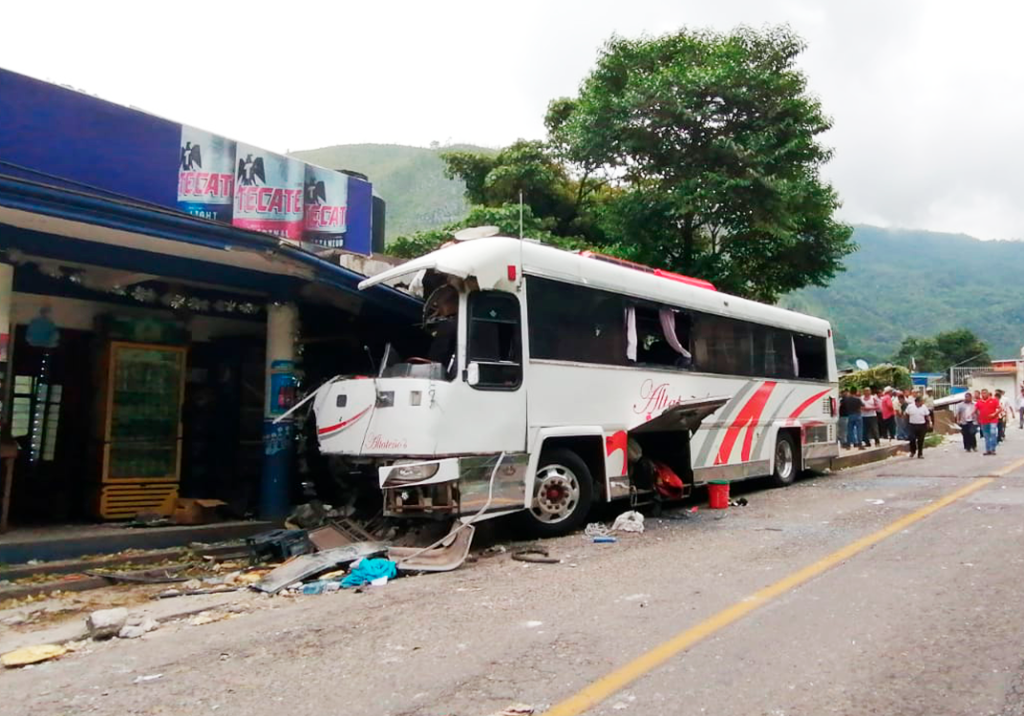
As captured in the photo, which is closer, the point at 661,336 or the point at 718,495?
the point at 661,336

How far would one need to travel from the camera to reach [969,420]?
19.3m

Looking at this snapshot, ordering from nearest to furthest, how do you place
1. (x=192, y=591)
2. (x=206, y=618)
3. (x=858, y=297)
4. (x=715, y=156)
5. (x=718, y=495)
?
(x=206, y=618)
(x=192, y=591)
(x=718, y=495)
(x=715, y=156)
(x=858, y=297)

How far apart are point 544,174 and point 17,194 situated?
58.5 ft

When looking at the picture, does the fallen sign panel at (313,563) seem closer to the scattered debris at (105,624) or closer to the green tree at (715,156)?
the scattered debris at (105,624)

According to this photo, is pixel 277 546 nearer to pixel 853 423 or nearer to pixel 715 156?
pixel 715 156

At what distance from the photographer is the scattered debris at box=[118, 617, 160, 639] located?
5.46 metres

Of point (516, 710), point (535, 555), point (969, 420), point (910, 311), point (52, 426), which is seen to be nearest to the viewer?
point (516, 710)

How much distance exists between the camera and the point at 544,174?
2334 centimetres

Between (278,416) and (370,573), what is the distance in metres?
2.98

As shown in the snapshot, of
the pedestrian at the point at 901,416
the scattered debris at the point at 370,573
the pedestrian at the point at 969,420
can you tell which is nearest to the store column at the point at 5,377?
the scattered debris at the point at 370,573

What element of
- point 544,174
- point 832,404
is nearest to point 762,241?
point 832,404

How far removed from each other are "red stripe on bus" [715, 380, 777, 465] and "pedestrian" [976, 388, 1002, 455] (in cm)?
835

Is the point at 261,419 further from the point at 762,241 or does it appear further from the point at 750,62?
the point at 750,62

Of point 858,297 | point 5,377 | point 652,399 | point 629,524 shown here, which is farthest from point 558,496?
point 858,297
